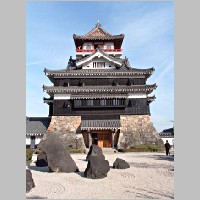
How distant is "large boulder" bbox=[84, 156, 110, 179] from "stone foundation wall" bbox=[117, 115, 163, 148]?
17873 mm

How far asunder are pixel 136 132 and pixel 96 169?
1946 cm

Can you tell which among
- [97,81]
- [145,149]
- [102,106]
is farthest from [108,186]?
[97,81]

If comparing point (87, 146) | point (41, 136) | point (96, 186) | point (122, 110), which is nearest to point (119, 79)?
point (122, 110)

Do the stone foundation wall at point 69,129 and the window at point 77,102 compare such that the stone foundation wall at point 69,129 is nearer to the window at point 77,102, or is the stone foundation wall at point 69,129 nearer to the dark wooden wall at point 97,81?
the window at point 77,102

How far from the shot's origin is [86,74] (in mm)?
32719

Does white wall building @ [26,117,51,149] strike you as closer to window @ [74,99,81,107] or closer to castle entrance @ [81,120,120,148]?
window @ [74,99,81,107]

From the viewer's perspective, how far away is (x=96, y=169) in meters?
12.2

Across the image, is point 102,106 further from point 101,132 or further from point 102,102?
point 101,132

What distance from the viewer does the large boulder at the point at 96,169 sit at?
1203 cm

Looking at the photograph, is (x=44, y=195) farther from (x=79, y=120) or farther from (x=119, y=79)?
(x=119, y=79)

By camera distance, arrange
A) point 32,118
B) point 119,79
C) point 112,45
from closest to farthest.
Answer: point 119,79, point 32,118, point 112,45

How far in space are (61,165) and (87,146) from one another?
17624 millimetres

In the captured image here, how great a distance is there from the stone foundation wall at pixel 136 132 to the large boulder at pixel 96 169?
17.9 metres

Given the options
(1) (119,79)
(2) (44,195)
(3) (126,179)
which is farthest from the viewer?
(1) (119,79)
